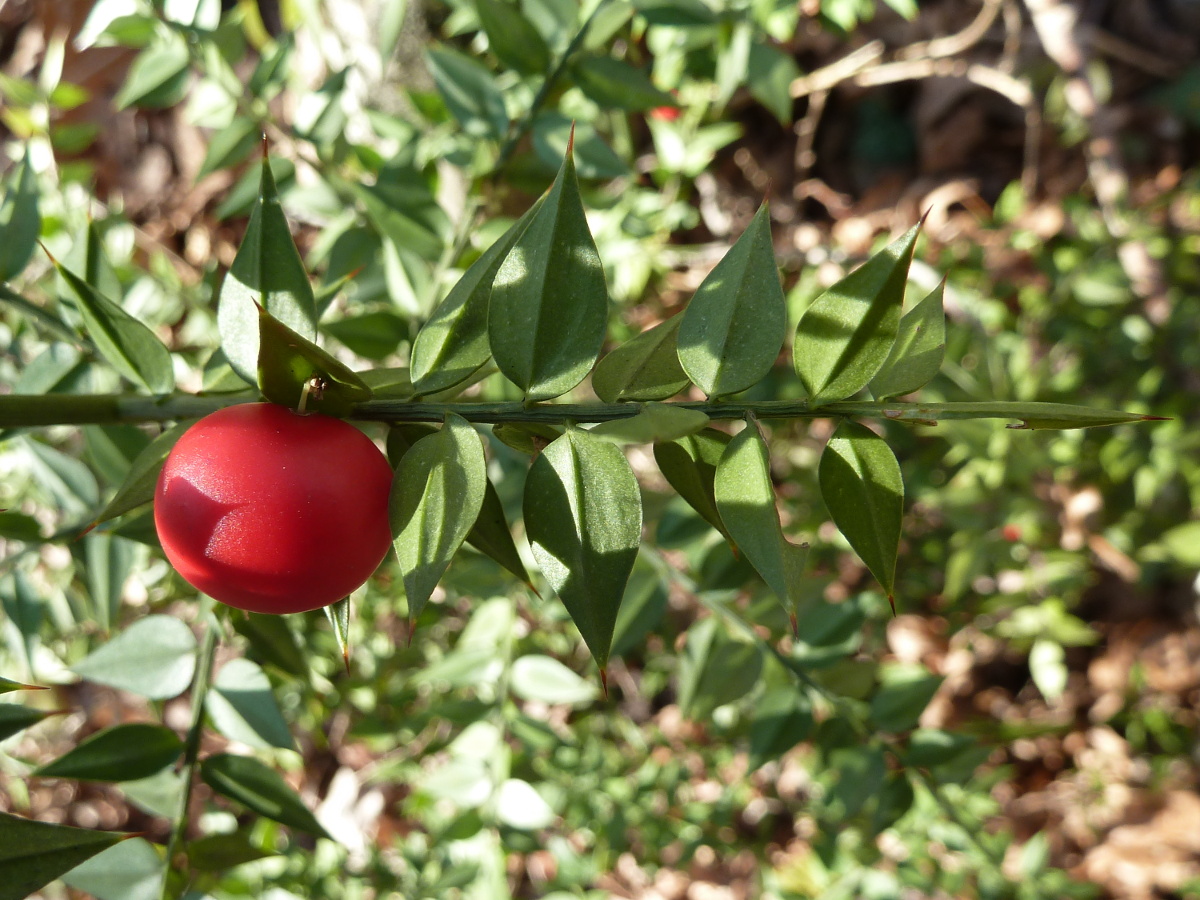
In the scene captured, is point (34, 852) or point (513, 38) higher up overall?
point (513, 38)

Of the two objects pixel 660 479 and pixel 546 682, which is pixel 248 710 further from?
pixel 660 479

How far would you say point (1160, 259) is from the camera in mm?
1738

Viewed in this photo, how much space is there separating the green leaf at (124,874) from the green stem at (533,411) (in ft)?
1.26

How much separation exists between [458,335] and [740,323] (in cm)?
17

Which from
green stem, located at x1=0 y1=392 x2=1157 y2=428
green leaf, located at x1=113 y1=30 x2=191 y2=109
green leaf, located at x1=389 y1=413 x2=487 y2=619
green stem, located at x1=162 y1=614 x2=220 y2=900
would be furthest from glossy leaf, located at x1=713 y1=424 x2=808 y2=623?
green leaf, located at x1=113 y1=30 x2=191 y2=109

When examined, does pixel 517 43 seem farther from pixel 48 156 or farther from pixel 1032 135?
pixel 1032 135

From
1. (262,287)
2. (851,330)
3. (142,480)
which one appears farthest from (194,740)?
(851,330)

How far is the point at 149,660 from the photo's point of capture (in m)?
0.76

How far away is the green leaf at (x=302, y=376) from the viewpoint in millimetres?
Answer: 421

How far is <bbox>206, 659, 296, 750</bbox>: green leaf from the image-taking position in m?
0.72

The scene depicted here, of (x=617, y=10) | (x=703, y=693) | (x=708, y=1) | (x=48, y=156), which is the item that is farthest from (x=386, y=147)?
(x=703, y=693)

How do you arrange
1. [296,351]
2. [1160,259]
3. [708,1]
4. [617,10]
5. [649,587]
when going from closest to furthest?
[296,351]
[617,10]
[649,587]
[708,1]
[1160,259]

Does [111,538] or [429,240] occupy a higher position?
[429,240]

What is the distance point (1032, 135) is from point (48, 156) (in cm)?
186
